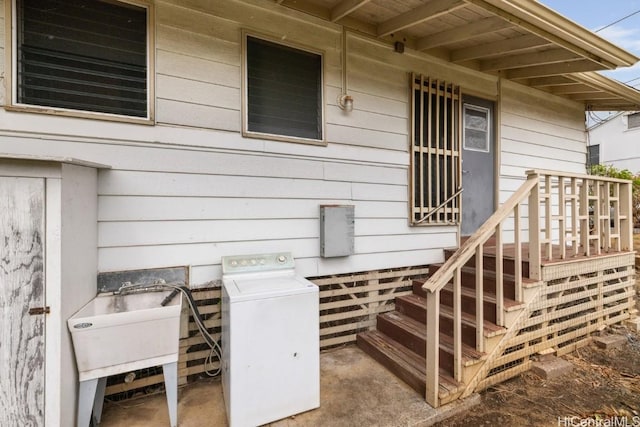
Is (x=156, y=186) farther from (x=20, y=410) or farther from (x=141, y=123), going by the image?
(x=20, y=410)

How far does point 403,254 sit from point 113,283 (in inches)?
104

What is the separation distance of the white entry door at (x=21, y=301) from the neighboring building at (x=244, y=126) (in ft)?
0.04

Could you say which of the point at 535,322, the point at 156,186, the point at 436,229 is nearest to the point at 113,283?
the point at 156,186

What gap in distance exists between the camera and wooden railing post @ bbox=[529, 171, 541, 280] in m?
2.44

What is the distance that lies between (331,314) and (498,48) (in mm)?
3308

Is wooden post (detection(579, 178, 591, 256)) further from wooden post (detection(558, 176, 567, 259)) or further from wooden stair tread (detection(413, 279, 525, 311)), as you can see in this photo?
wooden stair tread (detection(413, 279, 525, 311))

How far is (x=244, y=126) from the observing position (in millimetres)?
2459

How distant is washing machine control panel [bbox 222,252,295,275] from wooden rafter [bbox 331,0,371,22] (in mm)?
2208

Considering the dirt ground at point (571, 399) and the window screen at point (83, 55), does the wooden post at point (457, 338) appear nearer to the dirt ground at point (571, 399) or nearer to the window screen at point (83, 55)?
the dirt ground at point (571, 399)

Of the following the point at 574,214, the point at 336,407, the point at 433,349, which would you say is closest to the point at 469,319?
the point at 433,349

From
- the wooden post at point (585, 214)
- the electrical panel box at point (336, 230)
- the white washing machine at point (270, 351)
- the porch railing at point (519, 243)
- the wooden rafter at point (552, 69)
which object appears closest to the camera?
the white washing machine at point (270, 351)

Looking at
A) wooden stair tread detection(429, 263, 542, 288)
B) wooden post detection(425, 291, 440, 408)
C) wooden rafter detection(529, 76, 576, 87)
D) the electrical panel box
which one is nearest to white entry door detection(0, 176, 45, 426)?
the electrical panel box

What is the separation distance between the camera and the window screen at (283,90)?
A: 255 centimetres

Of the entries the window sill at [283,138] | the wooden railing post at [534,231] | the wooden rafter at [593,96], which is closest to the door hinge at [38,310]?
the window sill at [283,138]
